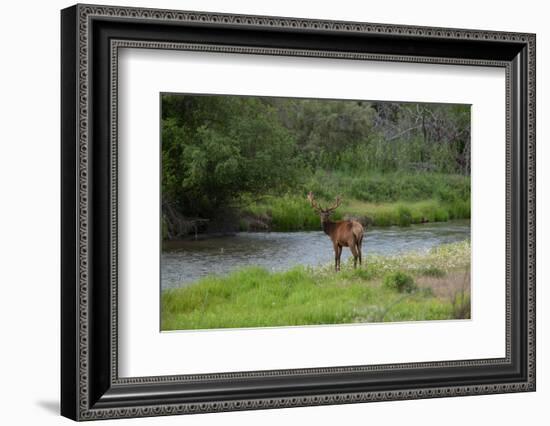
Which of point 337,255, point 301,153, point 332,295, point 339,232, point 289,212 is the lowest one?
point 332,295

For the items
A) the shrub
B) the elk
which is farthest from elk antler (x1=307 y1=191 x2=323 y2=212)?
the shrub

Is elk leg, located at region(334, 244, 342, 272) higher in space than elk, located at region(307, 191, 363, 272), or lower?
lower

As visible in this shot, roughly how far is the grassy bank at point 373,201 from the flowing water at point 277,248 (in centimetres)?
5

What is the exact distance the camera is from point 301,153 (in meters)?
5.54

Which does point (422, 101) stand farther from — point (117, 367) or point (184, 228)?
point (117, 367)

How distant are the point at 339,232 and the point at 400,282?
47cm

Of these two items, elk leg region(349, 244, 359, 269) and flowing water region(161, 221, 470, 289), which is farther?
elk leg region(349, 244, 359, 269)

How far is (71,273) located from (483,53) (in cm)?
266

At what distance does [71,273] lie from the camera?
16.4 ft

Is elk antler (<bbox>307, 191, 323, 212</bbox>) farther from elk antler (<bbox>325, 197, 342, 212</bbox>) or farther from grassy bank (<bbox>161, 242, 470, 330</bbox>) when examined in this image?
grassy bank (<bbox>161, 242, 470, 330</bbox>)

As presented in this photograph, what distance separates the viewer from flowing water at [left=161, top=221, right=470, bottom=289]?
5.29 meters

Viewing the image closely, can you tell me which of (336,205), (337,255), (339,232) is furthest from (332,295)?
(336,205)

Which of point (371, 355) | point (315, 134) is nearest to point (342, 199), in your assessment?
point (315, 134)

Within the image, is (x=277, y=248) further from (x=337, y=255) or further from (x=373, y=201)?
(x=373, y=201)
